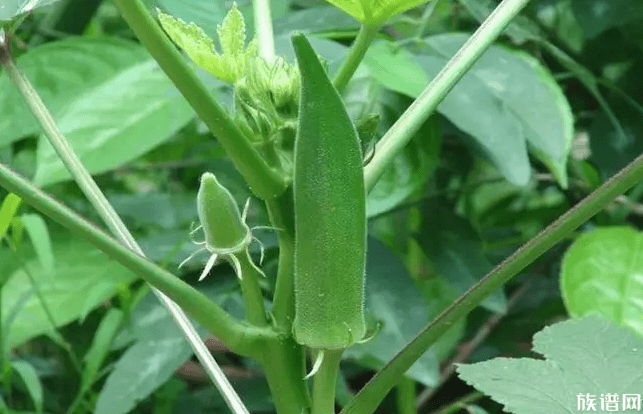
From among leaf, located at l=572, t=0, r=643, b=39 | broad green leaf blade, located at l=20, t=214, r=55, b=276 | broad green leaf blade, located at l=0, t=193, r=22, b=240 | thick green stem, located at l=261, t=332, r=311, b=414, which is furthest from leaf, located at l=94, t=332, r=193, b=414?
leaf, located at l=572, t=0, r=643, b=39

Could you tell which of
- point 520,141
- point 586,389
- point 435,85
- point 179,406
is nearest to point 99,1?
point 179,406

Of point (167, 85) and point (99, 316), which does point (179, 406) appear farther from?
point (167, 85)

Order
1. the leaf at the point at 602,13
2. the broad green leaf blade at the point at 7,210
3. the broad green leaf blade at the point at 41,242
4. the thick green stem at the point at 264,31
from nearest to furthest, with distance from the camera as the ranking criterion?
the thick green stem at the point at 264,31 → the broad green leaf blade at the point at 7,210 → the broad green leaf blade at the point at 41,242 → the leaf at the point at 602,13

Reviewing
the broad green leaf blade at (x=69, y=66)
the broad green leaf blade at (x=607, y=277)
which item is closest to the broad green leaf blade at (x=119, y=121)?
the broad green leaf blade at (x=69, y=66)

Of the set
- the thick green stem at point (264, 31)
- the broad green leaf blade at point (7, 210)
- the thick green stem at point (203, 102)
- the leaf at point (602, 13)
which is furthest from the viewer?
the leaf at point (602, 13)

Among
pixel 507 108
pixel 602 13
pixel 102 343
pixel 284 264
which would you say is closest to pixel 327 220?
pixel 284 264

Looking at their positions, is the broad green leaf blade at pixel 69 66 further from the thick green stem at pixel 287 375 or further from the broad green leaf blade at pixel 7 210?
the thick green stem at pixel 287 375

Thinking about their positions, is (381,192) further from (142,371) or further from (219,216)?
(219,216)
